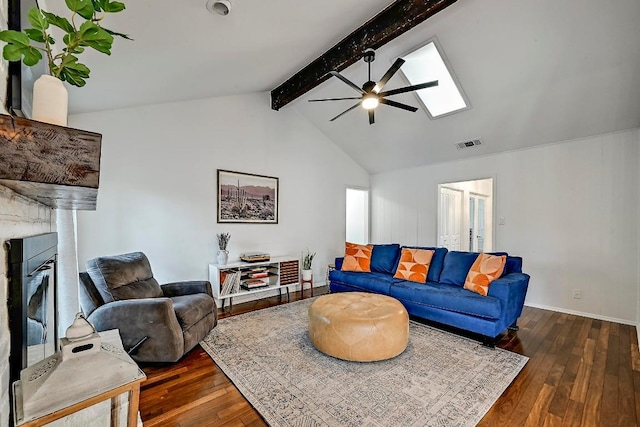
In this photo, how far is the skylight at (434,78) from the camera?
3494 millimetres

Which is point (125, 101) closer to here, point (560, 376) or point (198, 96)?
point (198, 96)

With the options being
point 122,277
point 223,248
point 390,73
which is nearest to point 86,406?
point 122,277

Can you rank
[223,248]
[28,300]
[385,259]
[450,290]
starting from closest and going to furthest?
[28,300] → [450,290] → [223,248] → [385,259]

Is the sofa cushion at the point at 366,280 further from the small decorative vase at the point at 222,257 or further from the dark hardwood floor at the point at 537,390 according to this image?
the small decorative vase at the point at 222,257

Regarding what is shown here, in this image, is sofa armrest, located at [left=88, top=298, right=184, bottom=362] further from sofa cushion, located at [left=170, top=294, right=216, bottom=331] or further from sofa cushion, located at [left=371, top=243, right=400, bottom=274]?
sofa cushion, located at [left=371, top=243, right=400, bottom=274]

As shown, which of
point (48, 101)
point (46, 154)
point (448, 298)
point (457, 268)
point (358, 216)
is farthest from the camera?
point (358, 216)

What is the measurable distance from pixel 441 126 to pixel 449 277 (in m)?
2.32

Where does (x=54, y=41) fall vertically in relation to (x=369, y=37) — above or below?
below

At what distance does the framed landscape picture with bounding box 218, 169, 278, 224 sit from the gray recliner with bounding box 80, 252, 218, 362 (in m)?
1.50

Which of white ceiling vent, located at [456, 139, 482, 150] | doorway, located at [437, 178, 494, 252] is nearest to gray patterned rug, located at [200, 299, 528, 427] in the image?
doorway, located at [437, 178, 494, 252]

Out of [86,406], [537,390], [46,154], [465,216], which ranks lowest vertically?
[537,390]

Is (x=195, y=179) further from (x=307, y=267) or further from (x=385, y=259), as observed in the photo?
(x=385, y=259)

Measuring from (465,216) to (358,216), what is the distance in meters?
2.28

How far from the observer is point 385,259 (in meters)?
4.32
